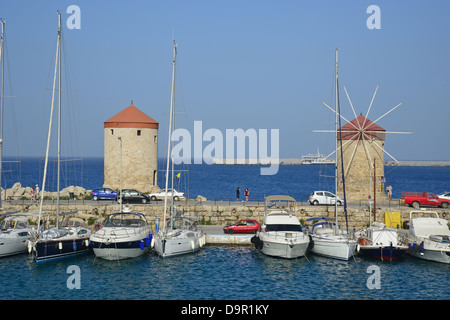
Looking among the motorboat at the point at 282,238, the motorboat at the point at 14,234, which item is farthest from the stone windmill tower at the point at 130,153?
the motorboat at the point at 282,238

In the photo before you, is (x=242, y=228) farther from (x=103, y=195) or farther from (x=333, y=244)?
(x=103, y=195)

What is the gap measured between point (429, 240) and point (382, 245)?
264 cm

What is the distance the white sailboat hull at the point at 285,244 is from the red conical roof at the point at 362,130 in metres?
19.6

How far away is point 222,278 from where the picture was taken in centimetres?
2623

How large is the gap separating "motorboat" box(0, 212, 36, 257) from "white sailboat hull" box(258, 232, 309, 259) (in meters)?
13.0

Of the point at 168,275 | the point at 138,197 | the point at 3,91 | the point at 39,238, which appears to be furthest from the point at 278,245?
the point at 3,91

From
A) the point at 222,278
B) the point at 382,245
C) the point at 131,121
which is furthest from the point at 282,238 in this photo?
the point at 131,121

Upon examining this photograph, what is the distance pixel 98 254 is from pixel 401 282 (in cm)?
1560

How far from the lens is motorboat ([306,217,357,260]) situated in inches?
1160

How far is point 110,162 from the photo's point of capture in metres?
51.1

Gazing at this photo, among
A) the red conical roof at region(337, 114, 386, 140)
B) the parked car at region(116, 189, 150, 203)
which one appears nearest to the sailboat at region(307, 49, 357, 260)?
the parked car at region(116, 189, 150, 203)

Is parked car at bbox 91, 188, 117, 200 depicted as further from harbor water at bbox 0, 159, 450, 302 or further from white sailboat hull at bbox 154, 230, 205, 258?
white sailboat hull at bbox 154, 230, 205, 258
